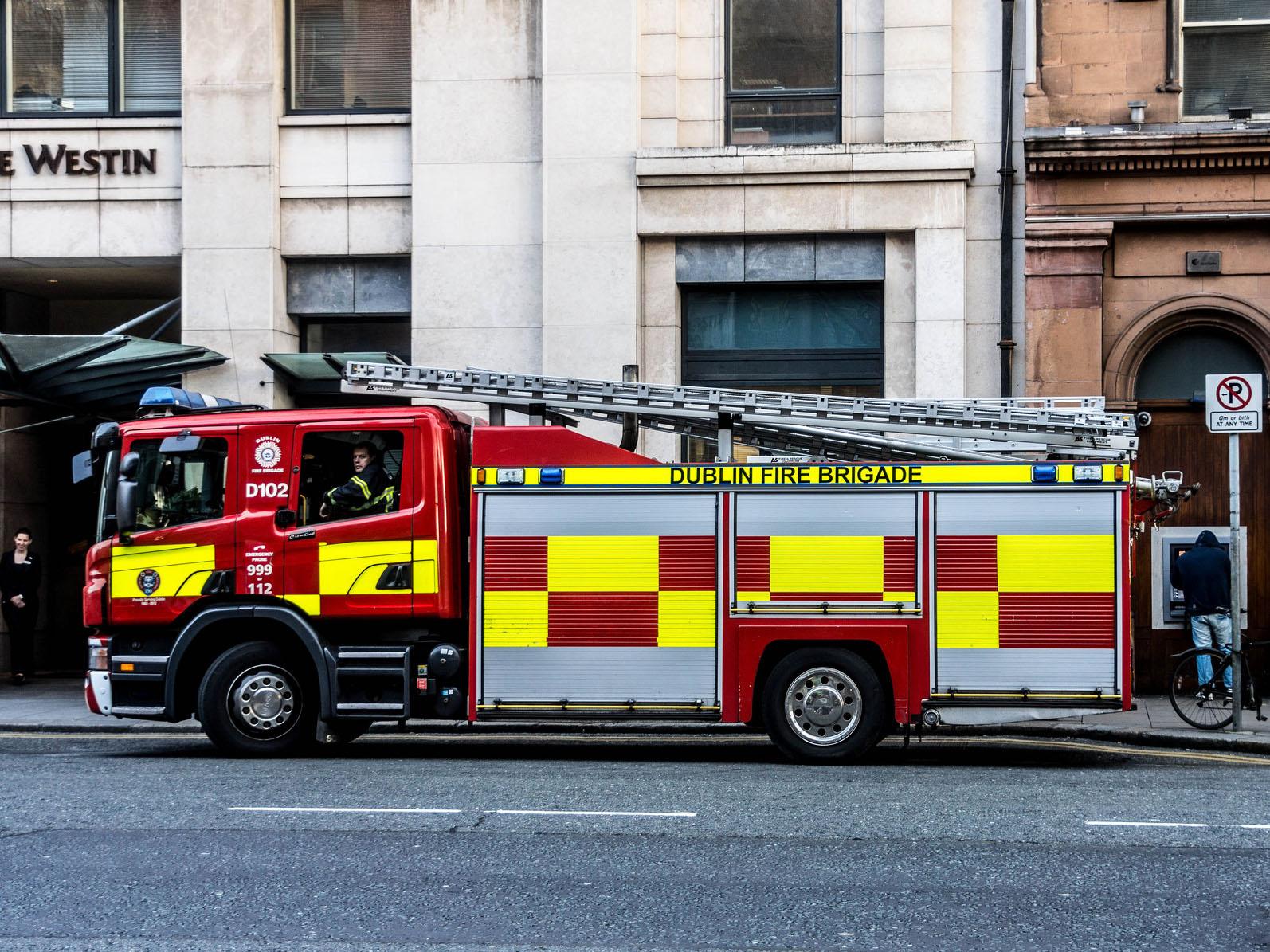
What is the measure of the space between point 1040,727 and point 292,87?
38.3 feet

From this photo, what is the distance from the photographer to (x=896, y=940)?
20.2ft

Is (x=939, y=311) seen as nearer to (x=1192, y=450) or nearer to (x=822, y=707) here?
(x=1192, y=450)

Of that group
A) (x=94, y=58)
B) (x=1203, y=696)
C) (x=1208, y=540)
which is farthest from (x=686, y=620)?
(x=94, y=58)

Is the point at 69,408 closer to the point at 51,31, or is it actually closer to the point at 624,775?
the point at 51,31

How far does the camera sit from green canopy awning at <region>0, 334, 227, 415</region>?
16453 mm

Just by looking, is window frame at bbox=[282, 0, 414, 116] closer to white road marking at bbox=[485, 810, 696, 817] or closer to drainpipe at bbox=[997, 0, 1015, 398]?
drainpipe at bbox=[997, 0, 1015, 398]

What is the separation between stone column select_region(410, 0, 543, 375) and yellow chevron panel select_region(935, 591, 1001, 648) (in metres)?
8.11

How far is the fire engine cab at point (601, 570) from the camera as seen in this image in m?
11.4

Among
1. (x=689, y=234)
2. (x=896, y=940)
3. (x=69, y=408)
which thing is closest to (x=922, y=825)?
(x=896, y=940)

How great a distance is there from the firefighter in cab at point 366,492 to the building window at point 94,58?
30.3 ft

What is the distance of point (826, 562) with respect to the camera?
11.6m

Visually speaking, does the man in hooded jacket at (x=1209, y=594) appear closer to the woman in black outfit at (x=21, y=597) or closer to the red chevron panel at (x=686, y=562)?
the red chevron panel at (x=686, y=562)

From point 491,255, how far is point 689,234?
94.0 inches

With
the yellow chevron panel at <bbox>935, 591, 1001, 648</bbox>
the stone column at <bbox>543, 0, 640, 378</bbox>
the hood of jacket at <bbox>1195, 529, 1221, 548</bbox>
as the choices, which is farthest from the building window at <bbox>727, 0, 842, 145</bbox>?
the yellow chevron panel at <bbox>935, 591, 1001, 648</bbox>
